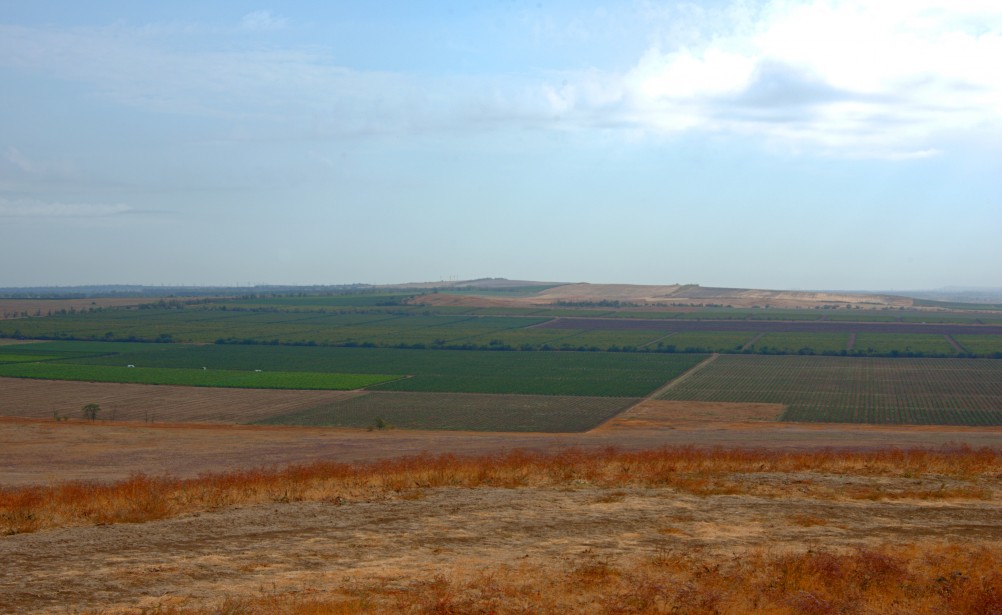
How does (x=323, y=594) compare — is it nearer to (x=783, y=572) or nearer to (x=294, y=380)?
(x=783, y=572)

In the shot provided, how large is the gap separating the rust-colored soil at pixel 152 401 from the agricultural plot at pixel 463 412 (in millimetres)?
3138

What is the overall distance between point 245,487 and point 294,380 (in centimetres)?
6170

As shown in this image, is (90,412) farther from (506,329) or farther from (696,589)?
(506,329)

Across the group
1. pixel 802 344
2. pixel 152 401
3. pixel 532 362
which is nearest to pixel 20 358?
pixel 152 401

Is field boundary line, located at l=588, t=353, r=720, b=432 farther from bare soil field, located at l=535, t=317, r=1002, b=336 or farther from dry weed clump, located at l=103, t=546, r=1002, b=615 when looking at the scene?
bare soil field, located at l=535, t=317, r=1002, b=336

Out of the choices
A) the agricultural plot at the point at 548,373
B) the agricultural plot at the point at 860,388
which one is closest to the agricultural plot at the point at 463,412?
the agricultural plot at the point at 548,373

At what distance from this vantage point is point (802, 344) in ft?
383

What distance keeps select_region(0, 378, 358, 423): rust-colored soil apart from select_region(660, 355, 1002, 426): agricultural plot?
30877 mm

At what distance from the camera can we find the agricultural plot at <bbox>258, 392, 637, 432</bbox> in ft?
180

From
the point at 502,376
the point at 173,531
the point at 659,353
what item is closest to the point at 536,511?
the point at 173,531

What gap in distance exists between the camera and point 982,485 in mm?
21812

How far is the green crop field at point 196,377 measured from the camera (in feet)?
253

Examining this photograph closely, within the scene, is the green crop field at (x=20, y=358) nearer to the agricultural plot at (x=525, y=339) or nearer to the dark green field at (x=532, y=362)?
the dark green field at (x=532, y=362)

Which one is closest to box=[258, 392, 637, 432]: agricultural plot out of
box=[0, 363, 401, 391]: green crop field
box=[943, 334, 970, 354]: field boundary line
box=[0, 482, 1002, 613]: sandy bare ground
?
box=[0, 363, 401, 391]: green crop field
